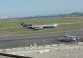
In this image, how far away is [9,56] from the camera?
11820 millimetres

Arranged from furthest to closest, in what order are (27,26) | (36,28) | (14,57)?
(27,26) → (36,28) → (14,57)

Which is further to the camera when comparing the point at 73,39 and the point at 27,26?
the point at 27,26

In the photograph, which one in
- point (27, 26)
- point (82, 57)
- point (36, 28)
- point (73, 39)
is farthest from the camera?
point (27, 26)

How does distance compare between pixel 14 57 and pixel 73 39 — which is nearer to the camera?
pixel 14 57

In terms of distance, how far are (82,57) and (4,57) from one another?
2078 cm

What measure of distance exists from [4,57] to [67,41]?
52.5 m

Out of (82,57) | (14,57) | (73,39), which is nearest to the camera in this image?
(14,57)

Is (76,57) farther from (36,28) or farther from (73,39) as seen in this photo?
(36,28)

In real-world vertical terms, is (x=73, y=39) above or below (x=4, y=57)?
below

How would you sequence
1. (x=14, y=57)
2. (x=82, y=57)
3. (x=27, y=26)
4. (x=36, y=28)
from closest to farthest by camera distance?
(x=14, y=57)
(x=82, y=57)
(x=36, y=28)
(x=27, y=26)

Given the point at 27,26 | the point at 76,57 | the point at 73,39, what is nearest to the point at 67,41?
the point at 73,39

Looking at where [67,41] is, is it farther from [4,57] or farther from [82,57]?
[4,57]

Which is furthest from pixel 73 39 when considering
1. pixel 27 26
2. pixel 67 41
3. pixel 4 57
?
pixel 27 26

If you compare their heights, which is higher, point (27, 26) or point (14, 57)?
point (14, 57)
